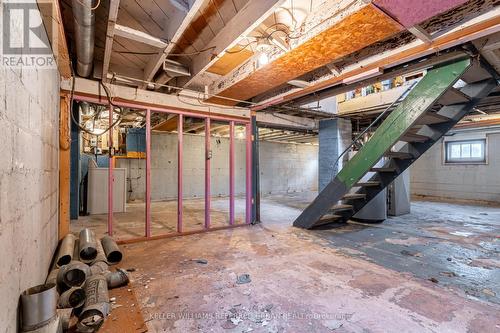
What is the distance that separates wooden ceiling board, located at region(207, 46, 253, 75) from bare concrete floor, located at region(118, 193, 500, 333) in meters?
2.35

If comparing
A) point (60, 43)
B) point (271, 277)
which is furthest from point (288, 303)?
point (60, 43)

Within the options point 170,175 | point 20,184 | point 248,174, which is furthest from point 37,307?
point 170,175

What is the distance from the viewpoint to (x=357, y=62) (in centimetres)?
285

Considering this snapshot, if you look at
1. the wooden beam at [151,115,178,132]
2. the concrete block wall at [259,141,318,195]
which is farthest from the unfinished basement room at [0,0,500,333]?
the concrete block wall at [259,141,318,195]

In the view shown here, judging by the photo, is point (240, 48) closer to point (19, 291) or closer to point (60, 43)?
point (60, 43)

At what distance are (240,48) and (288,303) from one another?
2.51 m

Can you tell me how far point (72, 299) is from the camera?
1.83m

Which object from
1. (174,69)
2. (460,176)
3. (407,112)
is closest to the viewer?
(407,112)

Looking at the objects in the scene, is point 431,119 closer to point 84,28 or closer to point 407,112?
point 407,112

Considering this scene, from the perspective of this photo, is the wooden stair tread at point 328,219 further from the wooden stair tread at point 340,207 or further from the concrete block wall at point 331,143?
the concrete block wall at point 331,143

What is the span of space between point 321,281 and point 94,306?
1.82 metres

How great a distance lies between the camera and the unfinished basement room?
160 cm

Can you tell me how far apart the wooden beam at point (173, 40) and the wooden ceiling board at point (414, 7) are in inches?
47.4

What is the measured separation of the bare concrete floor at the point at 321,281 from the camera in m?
1.74
